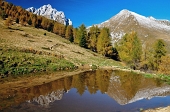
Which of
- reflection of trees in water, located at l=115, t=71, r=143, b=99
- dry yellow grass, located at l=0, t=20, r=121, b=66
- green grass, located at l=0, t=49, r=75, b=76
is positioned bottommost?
reflection of trees in water, located at l=115, t=71, r=143, b=99

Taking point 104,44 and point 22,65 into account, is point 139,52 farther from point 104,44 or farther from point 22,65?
point 22,65

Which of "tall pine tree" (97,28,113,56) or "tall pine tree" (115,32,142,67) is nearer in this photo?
"tall pine tree" (115,32,142,67)

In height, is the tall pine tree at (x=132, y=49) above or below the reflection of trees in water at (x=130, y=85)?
above

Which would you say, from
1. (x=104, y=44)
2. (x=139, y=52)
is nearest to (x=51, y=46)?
(x=104, y=44)

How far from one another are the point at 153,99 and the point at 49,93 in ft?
36.3

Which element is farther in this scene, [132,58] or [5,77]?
[132,58]

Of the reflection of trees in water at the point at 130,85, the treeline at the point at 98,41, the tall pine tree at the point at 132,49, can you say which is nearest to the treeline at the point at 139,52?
the tall pine tree at the point at 132,49

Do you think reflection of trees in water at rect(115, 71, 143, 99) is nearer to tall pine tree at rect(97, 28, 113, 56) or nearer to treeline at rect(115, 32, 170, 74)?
treeline at rect(115, 32, 170, 74)

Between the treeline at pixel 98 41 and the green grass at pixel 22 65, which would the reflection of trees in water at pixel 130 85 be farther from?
the treeline at pixel 98 41

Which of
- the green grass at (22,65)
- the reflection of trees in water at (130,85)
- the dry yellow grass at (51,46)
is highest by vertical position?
the dry yellow grass at (51,46)

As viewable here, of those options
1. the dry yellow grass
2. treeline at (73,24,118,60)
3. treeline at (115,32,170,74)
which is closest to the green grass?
the dry yellow grass

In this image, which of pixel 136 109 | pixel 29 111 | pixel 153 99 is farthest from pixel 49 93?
pixel 153 99

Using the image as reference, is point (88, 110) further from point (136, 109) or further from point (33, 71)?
point (33, 71)

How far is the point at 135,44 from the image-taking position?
55719 mm
